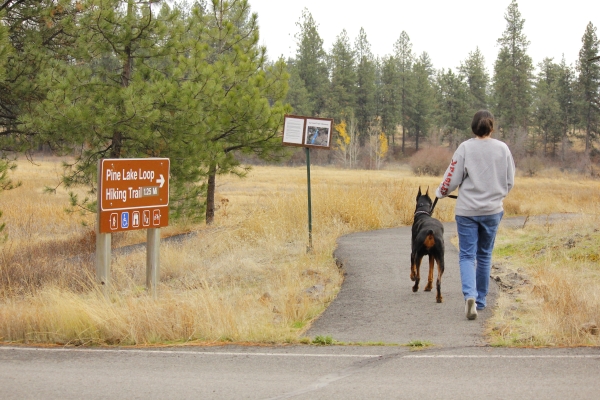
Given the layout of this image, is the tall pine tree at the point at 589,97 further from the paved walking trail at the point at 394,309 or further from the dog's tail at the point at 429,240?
the dog's tail at the point at 429,240

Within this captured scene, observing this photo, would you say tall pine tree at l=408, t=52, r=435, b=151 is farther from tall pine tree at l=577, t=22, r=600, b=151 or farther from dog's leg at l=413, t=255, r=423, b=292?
dog's leg at l=413, t=255, r=423, b=292

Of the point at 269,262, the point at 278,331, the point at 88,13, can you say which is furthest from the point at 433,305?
the point at 88,13

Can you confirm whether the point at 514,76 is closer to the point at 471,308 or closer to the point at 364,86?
the point at 364,86

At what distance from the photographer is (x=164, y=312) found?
22.8ft

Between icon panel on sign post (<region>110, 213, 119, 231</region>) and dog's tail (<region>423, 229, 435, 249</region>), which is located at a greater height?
icon panel on sign post (<region>110, 213, 119, 231</region>)

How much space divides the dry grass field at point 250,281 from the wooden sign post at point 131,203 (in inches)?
17.2

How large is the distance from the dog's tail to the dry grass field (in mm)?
1049

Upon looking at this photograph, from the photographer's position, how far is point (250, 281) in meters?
11.3

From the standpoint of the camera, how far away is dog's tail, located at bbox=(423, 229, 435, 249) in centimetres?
789

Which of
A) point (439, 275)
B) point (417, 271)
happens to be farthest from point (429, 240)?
point (417, 271)

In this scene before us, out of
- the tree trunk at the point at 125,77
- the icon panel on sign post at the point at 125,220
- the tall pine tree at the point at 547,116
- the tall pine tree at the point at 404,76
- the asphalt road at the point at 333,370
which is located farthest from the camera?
the tall pine tree at the point at 404,76

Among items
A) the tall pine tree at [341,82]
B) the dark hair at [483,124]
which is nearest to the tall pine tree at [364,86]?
the tall pine tree at [341,82]

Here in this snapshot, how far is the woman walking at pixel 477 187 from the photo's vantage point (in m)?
7.05

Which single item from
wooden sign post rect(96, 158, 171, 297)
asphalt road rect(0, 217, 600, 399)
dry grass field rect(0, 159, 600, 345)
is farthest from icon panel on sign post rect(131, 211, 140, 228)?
asphalt road rect(0, 217, 600, 399)
